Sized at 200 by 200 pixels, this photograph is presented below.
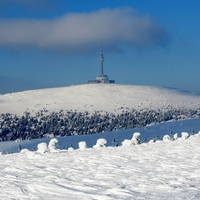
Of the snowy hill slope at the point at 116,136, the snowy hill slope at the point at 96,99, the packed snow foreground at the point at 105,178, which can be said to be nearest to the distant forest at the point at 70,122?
the snowy hill slope at the point at 96,99

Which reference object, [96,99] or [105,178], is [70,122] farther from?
[105,178]

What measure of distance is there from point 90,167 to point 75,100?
108046 millimetres

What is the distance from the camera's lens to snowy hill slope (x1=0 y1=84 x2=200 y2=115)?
10919cm

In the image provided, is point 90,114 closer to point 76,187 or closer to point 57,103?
point 57,103

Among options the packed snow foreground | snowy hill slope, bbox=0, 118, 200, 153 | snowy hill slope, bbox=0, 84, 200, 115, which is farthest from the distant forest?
the packed snow foreground

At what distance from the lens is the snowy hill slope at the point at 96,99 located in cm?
10919

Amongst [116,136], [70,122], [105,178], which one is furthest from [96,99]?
[105,178]

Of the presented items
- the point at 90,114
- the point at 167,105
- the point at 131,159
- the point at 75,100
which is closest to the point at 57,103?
the point at 75,100

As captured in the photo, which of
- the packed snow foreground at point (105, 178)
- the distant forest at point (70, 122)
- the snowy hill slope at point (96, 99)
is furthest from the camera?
the snowy hill slope at point (96, 99)

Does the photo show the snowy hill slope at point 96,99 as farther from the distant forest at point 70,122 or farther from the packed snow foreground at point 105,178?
the packed snow foreground at point 105,178

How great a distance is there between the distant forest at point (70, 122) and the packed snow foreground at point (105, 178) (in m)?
58.7

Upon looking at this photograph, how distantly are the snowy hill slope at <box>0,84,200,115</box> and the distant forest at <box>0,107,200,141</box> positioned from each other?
299 inches

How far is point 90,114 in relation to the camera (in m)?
99.5

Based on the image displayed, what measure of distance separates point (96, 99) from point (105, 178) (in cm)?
11149
